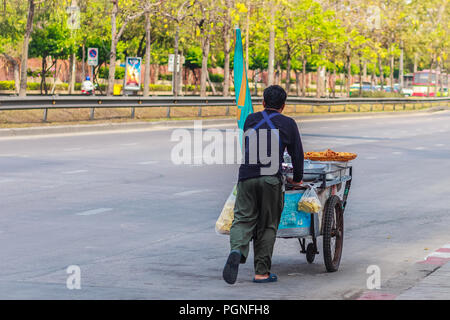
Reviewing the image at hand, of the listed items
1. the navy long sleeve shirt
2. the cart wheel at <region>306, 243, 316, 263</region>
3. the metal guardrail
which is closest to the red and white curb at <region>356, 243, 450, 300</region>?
the cart wheel at <region>306, 243, 316, 263</region>

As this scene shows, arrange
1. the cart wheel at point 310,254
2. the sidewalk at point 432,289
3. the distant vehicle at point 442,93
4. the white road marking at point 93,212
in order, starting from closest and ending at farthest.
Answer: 1. the sidewalk at point 432,289
2. the cart wheel at point 310,254
3. the white road marking at point 93,212
4. the distant vehicle at point 442,93

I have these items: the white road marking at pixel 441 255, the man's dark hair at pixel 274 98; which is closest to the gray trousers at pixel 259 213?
the man's dark hair at pixel 274 98

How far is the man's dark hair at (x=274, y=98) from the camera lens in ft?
26.6

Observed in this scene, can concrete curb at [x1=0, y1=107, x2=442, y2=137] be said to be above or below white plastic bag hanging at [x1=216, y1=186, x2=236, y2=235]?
below

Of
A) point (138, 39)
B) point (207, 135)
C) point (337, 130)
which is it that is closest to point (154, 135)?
point (207, 135)

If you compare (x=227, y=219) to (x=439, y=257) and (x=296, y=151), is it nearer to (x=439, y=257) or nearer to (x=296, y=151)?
(x=296, y=151)

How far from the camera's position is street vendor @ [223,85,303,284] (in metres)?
7.91

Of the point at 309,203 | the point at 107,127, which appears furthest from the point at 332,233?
the point at 107,127

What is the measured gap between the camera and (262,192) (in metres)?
7.92

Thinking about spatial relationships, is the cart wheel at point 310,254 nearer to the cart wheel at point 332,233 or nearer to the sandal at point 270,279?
the cart wheel at point 332,233

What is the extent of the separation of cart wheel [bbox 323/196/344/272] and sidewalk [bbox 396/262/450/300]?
0.88 m

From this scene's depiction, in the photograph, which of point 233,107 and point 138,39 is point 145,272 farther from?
point 138,39

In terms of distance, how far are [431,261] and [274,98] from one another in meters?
2.64
